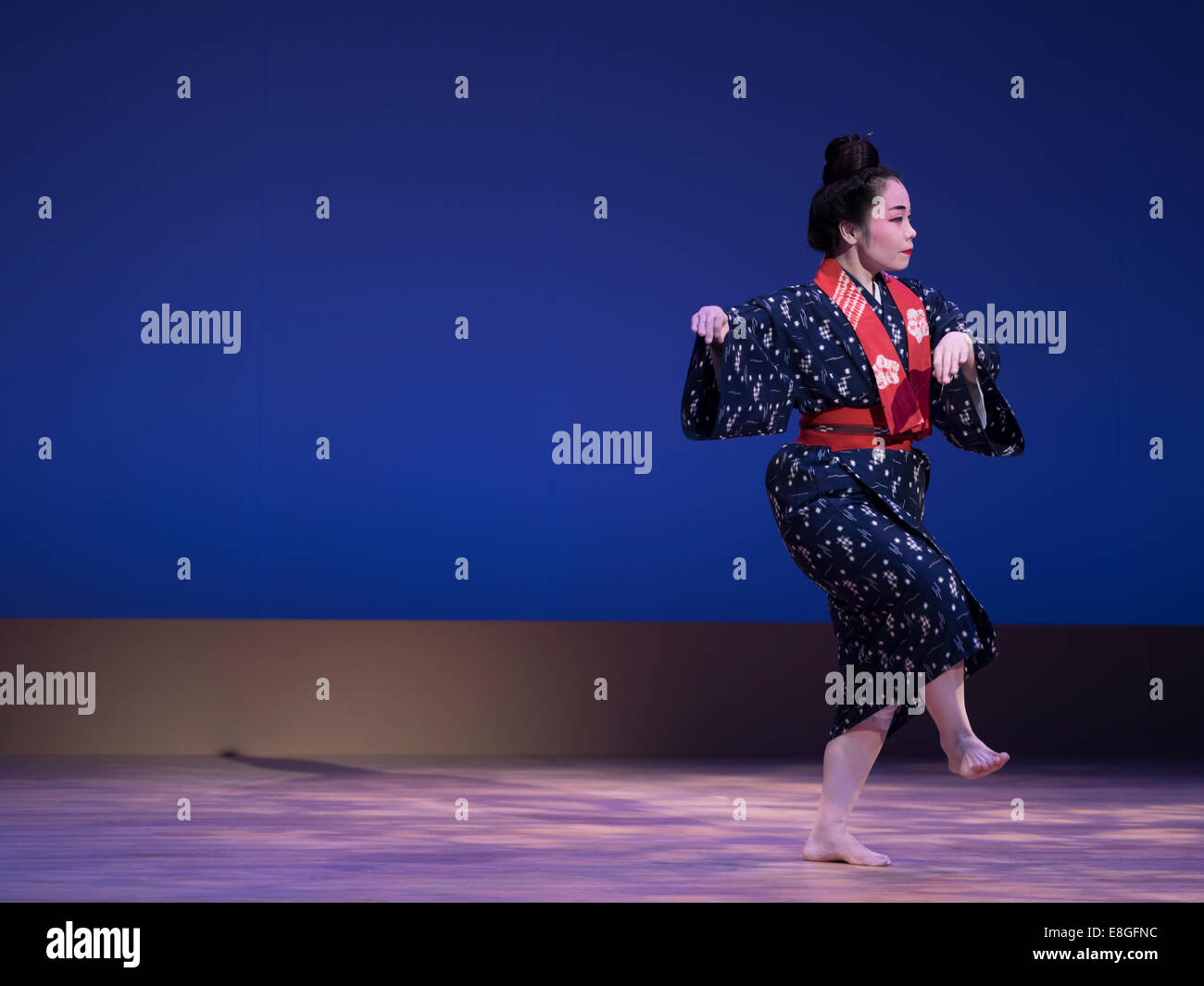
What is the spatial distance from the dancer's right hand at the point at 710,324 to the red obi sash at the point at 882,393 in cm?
27

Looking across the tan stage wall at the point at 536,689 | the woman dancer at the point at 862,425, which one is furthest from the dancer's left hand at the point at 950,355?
the tan stage wall at the point at 536,689

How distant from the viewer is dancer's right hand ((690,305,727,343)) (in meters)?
3.41

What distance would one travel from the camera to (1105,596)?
238 inches

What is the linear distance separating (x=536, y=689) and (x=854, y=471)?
8.25 ft

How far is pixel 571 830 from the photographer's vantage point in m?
3.94

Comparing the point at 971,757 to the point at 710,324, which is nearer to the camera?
the point at 971,757

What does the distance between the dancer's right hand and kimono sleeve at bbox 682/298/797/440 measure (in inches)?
2.0

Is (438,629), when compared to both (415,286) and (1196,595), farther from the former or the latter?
(1196,595)

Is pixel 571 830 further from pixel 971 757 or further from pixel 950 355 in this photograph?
pixel 950 355

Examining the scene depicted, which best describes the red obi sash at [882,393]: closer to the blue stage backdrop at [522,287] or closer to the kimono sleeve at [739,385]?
the kimono sleeve at [739,385]

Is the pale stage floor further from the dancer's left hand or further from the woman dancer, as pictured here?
the dancer's left hand

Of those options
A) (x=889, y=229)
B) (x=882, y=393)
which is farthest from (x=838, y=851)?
(x=889, y=229)

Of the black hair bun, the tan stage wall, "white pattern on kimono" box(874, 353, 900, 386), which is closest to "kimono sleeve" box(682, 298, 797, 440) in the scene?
"white pattern on kimono" box(874, 353, 900, 386)

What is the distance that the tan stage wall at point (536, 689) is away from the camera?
5.73m
